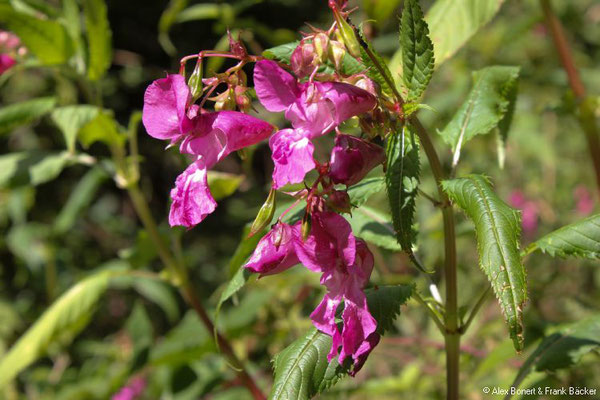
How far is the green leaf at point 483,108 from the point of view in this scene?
0.92 m

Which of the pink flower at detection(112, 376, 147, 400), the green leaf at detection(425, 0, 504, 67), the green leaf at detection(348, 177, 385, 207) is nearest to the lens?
the green leaf at detection(348, 177, 385, 207)

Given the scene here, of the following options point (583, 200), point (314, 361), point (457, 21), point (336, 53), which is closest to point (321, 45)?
point (336, 53)

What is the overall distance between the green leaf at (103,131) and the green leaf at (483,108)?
2.18 ft

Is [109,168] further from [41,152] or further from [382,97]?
[382,97]

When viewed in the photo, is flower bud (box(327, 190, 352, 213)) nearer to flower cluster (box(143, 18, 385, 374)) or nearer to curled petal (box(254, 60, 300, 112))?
flower cluster (box(143, 18, 385, 374))

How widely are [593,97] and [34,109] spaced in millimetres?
1109

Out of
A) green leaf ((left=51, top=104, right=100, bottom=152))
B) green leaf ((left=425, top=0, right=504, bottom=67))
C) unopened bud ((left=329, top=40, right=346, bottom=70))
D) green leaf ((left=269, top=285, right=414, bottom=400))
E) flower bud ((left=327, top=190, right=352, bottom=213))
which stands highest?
unopened bud ((left=329, top=40, right=346, bottom=70))

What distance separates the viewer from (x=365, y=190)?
86cm

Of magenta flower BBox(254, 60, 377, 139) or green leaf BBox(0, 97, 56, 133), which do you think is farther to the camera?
green leaf BBox(0, 97, 56, 133)

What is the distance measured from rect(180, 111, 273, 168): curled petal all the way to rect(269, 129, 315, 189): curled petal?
6 cm

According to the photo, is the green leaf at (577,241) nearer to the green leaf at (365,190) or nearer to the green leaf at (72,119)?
the green leaf at (365,190)

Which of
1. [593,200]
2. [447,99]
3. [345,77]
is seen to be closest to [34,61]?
[345,77]

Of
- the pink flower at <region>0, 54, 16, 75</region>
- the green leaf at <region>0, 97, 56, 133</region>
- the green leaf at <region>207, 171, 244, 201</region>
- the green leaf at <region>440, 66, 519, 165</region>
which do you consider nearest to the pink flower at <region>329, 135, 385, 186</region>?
the green leaf at <region>440, 66, 519, 165</region>

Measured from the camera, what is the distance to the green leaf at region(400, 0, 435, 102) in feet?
2.34
